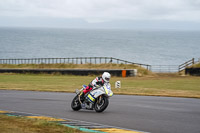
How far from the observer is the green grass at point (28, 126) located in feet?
28.9

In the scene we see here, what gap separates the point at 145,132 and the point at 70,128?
198 centimetres

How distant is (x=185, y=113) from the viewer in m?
11.9

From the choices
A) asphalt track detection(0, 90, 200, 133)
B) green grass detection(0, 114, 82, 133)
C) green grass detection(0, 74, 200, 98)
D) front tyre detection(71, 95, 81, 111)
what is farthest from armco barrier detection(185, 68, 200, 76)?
green grass detection(0, 114, 82, 133)

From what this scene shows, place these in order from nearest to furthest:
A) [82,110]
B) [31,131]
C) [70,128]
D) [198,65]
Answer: [31,131] → [70,128] → [82,110] → [198,65]

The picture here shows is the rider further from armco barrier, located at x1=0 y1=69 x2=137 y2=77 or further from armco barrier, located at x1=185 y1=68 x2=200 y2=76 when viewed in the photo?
armco barrier, located at x1=185 y1=68 x2=200 y2=76

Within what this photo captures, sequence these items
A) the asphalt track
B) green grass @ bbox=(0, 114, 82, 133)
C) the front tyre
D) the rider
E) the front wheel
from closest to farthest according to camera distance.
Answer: green grass @ bbox=(0, 114, 82, 133)
the asphalt track
the rider
the front wheel
the front tyre

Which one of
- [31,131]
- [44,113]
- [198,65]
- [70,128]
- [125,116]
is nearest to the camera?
[31,131]

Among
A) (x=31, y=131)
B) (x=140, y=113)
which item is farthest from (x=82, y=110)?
(x=31, y=131)

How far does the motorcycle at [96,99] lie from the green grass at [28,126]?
7.72ft

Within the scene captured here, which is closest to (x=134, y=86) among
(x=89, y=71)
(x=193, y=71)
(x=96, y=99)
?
(x=89, y=71)

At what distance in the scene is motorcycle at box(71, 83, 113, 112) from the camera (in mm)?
11703

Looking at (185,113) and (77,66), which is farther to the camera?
(77,66)

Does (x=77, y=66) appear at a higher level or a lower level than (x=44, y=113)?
higher

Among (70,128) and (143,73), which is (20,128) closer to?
(70,128)
